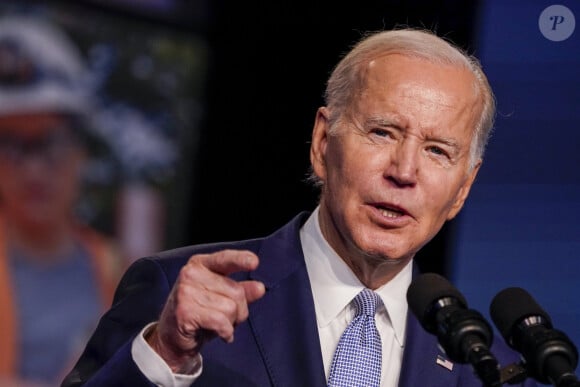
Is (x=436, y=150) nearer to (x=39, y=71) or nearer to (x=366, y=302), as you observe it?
(x=366, y=302)

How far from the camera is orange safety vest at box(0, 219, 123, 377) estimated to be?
11.9 feet

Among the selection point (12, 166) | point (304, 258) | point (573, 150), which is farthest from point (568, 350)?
point (12, 166)

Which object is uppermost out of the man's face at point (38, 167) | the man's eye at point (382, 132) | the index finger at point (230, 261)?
the man's eye at point (382, 132)

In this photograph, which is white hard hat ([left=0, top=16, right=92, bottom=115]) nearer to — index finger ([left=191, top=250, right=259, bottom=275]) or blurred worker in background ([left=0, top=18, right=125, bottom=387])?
blurred worker in background ([left=0, top=18, right=125, bottom=387])

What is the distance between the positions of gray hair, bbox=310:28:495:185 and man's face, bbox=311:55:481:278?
0.08 feet

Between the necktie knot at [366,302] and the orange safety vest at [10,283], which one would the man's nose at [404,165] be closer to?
the necktie knot at [366,302]

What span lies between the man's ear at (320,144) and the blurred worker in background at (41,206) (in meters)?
1.53

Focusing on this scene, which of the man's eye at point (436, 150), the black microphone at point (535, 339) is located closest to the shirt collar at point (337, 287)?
the man's eye at point (436, 150)

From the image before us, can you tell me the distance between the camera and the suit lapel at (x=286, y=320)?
2.11m

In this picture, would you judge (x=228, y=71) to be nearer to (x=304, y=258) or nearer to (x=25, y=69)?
(x=25, y=69)

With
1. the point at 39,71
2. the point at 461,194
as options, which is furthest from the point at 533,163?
the point at 39,71

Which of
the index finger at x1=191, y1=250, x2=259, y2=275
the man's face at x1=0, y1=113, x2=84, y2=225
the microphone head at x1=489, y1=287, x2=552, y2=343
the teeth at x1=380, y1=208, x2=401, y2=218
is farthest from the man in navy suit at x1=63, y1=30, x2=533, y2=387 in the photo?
the man's face at x1=0, y1=113, x2=84, y2=225

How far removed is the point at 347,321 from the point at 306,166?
204 cm

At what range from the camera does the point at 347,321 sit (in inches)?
87.7
